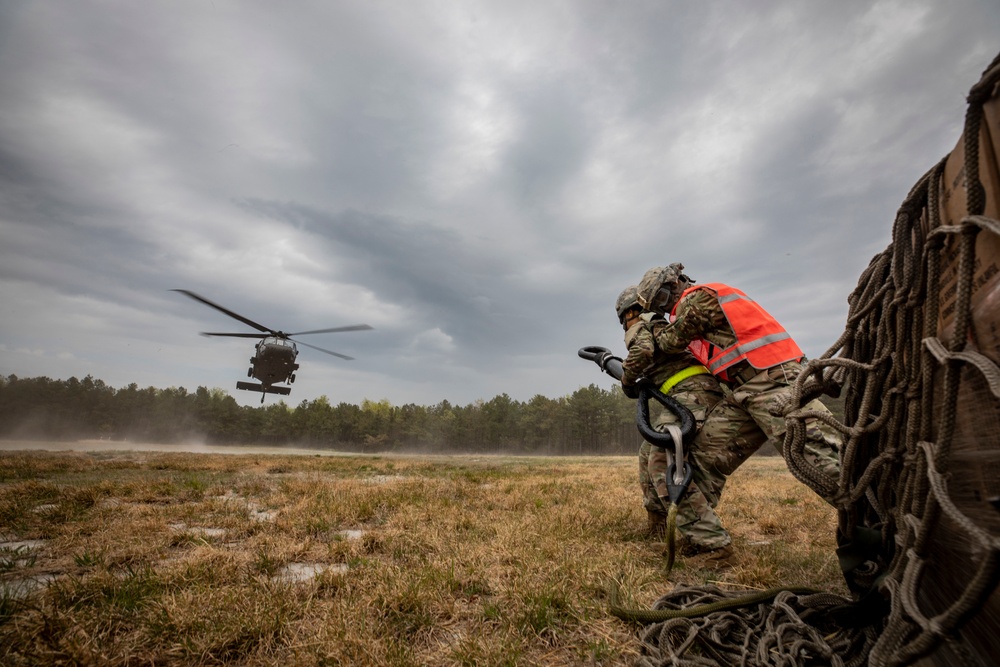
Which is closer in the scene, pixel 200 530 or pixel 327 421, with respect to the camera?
pixel 200 530

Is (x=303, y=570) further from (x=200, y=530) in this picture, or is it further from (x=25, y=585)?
(x=200, y=530)

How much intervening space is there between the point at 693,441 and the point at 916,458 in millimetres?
2643

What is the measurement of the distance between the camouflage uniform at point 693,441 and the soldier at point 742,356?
74 mm

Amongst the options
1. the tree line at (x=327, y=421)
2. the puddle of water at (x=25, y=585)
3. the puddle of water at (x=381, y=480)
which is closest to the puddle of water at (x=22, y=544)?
the puddle of water at (x=25, y=585)

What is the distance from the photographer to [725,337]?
12.5ft

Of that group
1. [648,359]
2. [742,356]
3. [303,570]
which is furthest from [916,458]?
[303,570]

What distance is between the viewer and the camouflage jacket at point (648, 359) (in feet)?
14.1

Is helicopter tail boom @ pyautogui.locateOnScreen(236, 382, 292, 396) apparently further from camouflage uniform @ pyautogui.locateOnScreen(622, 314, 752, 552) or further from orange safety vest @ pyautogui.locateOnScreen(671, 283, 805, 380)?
orange safety vest @ pyautogui.locateOnScreen(671, 283, 805, 380)

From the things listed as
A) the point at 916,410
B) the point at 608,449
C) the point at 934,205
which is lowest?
the point at 608,449

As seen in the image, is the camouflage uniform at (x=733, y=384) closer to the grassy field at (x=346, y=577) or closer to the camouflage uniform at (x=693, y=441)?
the camouflage uniform at (x=693, y=441)

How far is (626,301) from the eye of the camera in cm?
496

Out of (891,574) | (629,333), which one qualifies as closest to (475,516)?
(629,333)

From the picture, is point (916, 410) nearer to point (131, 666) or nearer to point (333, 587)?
point (333, 587)

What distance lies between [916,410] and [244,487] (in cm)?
849
